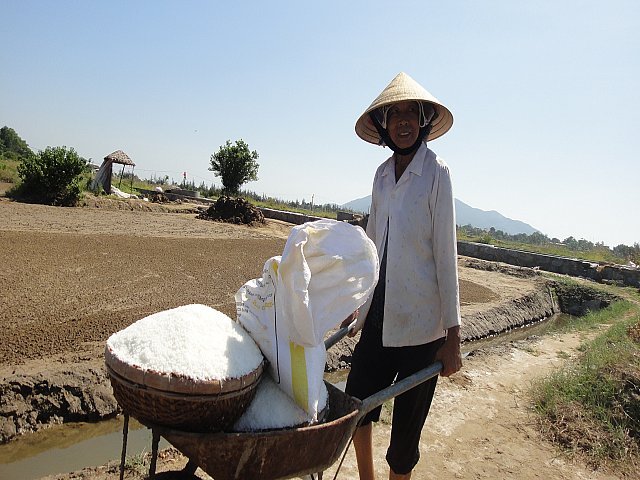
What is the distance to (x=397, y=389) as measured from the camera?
1.52 metres

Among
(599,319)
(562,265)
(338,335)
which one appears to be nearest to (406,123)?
(338,335)

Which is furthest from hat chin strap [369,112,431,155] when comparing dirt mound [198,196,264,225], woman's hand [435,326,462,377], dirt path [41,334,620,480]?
dirt mound [198,196,264,225]

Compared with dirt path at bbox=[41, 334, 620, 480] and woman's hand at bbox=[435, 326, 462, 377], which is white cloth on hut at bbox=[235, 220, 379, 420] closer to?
woman's hand at bbox=[435, 326, 462, 377]

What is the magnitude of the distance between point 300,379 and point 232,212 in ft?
49.3

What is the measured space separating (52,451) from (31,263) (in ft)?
12.9

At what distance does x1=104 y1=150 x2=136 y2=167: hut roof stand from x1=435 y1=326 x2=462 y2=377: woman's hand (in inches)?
801

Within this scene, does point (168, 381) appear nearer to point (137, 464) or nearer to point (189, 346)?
point (189, 346)

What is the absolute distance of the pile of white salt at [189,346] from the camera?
102cm

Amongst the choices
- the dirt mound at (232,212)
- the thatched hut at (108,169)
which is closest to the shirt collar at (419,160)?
the dirt mound at (232,212)

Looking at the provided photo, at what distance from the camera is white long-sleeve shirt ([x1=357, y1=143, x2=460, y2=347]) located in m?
1.73

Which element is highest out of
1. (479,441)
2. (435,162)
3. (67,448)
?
(435,162)

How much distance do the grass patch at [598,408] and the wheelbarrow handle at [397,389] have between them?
2185mm

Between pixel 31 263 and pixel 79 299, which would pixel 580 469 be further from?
pixel 31 263

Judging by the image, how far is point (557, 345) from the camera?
20.4 ft
